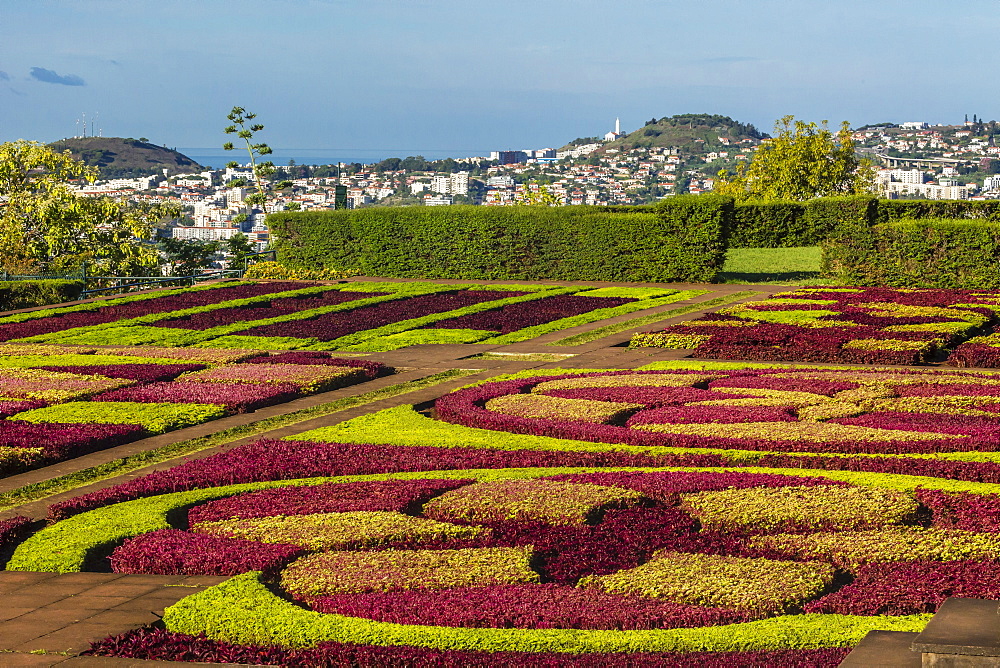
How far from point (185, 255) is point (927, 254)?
21982mm

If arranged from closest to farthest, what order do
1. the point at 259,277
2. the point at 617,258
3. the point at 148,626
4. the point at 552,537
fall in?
the point at 148,626, the point at 552,537, the point at 617,258, the point at 259,277

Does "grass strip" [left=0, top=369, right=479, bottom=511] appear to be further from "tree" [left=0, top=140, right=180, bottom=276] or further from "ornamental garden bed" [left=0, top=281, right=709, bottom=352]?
"tree" [left=0, top=140, right=180, bottom=276]

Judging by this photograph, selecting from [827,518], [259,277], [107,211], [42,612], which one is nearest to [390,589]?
[42,612]

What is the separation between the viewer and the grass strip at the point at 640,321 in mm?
20391

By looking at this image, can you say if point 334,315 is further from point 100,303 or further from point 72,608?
point 72,608

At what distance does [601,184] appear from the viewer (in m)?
139

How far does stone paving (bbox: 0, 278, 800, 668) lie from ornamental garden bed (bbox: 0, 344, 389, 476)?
213 mm

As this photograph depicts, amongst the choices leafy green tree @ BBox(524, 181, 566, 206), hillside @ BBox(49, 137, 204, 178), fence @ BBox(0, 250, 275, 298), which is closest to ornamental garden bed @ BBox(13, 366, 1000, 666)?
fence @ BBox(0, 250, 275, 298)

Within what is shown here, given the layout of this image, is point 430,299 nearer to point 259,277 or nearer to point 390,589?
point 259,277

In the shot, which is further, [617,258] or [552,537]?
[617,258]

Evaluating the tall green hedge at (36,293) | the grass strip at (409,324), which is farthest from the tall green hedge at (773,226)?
the tall green hedge at (36,293)

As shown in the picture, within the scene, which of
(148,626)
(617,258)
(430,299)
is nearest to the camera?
(148,626)

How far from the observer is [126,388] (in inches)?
598

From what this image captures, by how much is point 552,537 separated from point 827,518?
1.91 metres
